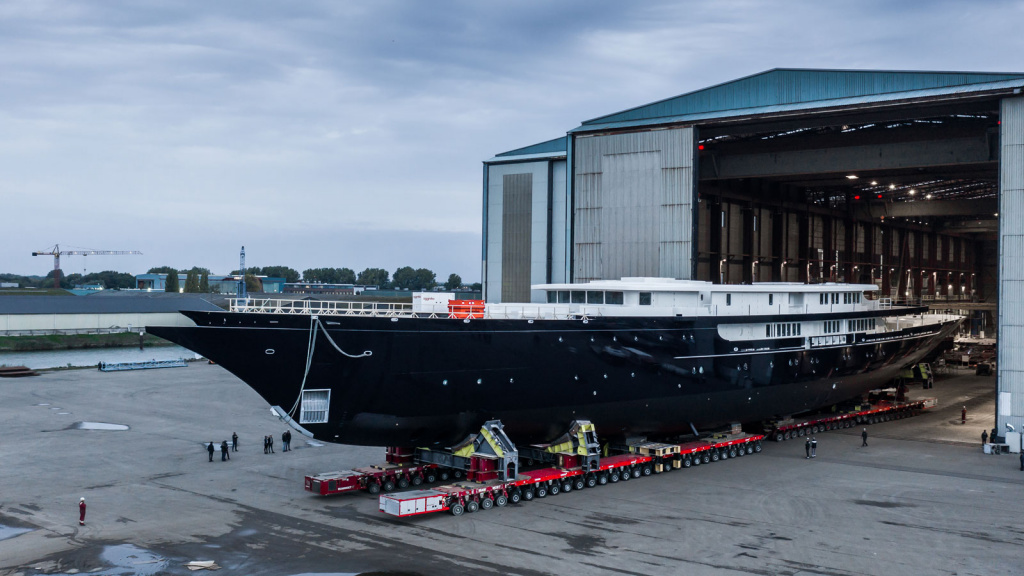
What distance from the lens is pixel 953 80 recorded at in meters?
32.5

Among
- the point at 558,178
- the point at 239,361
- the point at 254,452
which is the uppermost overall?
the point at 558,178

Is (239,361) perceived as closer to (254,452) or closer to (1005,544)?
(254,452)

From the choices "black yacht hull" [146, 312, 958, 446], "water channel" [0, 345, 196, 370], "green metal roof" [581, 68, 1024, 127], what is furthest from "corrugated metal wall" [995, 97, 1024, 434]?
"water channel" [0, 345, 196, 370]

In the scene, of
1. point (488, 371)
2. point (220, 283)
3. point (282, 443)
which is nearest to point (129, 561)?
point (488, 371)

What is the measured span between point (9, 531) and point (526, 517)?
13.0 meters

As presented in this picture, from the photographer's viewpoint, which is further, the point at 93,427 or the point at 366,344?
the point at 93,427

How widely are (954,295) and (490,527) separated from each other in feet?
251

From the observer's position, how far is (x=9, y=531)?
66.4 ft

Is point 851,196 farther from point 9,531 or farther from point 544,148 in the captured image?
point 9,531

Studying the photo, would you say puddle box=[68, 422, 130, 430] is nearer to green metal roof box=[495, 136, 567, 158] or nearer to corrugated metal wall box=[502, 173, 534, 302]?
corrugated metal wall box=[502, 173, 534, 302]

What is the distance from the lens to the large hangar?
32.2 meters

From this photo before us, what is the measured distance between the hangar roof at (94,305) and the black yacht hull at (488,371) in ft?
184

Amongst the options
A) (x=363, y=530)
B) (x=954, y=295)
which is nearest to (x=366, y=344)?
(x=363, y=530)

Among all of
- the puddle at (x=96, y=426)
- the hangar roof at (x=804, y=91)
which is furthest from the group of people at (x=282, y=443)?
the hangar roof at (x=804, y=91)
